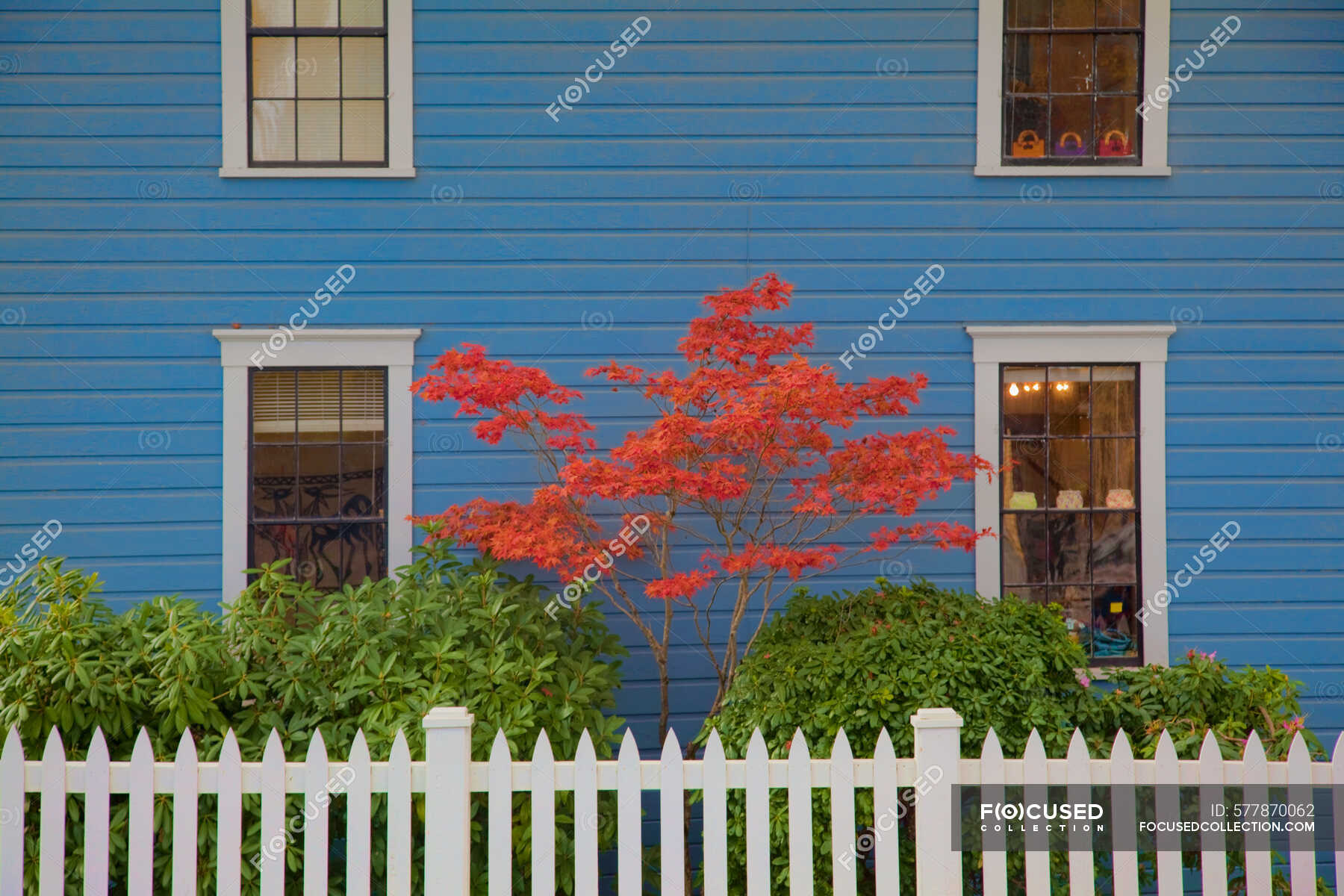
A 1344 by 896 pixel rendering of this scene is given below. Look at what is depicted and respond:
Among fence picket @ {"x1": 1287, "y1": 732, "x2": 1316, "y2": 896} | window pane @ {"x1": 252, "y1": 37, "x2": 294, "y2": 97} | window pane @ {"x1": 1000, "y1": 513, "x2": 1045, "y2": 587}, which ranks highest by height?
window pane @ {"x1": 252, "y1": 37, "x2": 294, "y2": 97}

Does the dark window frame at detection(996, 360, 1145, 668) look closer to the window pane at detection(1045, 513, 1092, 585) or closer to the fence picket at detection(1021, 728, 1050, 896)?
the window pane at detection(1045, 513, 1092, 585)

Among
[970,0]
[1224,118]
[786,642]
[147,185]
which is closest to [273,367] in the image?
[147,185]

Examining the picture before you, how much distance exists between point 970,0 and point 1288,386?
3.09 metres

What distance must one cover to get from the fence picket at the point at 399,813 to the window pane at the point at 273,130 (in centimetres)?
397

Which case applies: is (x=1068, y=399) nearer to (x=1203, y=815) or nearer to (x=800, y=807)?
(x=1203, y=815)

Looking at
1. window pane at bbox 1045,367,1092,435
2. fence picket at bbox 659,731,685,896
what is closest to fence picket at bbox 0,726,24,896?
fence picket at bbox 659,731,685,896

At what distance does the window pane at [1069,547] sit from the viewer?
628 cm

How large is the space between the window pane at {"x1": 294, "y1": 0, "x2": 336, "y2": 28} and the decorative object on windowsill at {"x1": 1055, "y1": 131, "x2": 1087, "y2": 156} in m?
4.54

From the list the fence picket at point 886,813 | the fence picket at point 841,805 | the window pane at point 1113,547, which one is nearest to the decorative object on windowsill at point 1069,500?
the window pane at point 1113,547

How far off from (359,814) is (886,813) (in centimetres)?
193

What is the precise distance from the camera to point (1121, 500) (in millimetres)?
6266

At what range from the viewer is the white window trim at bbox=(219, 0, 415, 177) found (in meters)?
6.02

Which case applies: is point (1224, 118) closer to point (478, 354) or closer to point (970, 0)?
point (970, 0)

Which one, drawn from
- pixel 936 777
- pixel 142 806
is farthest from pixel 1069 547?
pixel 142 806
